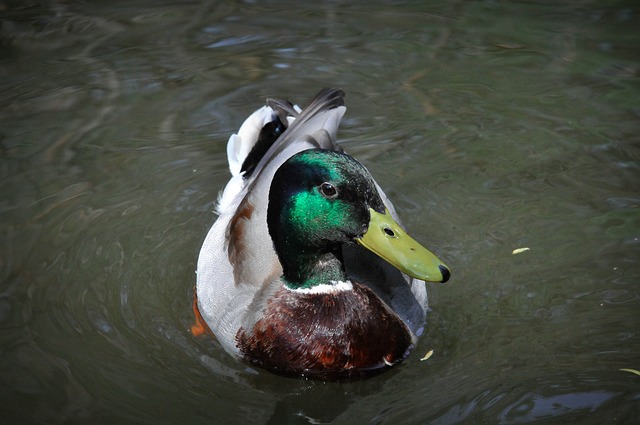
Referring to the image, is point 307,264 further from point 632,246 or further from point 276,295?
point 632,246

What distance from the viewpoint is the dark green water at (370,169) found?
4184mm

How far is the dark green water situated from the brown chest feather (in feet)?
0.33

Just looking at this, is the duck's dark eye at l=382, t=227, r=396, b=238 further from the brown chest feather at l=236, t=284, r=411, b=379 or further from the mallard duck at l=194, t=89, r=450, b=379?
the brown chest feather at l=236, t=284, r=411, b=379

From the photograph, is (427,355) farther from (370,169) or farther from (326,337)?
(370,169)

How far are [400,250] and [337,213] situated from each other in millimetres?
322

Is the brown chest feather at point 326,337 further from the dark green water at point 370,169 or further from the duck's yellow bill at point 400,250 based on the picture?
the duck's yellow bill at point 400,250

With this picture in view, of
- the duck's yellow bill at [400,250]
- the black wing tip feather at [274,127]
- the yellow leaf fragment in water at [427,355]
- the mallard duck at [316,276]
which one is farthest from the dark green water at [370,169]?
the duck's yellow bill at [400,250]

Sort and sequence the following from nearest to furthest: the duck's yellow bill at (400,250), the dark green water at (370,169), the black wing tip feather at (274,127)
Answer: the duck's yellow bill at (400,250)
the dark green water at (370,169)
the black wing tip feather at (274,127)

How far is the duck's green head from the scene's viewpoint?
398cm

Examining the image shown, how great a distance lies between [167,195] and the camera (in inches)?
229

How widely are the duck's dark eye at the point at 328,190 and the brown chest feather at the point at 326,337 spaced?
56 centimetres

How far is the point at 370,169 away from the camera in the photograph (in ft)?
19.6

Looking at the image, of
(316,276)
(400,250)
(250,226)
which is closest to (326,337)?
(316,276)

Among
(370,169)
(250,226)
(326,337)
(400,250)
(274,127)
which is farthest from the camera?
(370,169)
